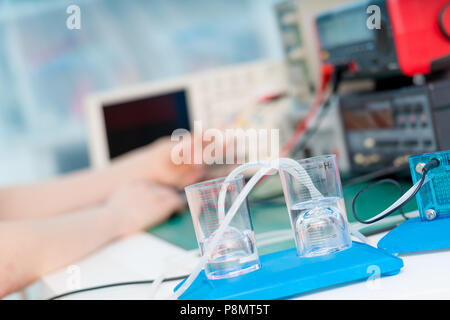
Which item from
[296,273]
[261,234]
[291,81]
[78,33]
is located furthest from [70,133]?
[296,273]

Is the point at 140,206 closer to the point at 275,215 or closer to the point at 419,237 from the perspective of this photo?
the point at 275,215

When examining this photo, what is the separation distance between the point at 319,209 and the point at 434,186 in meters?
0.14

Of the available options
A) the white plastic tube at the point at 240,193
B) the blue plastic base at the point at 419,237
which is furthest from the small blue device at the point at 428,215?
the white plastic tube at the point at 240,193

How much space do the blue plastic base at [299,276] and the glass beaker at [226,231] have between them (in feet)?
0.04

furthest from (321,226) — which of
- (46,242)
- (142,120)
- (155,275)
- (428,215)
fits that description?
(142,120)

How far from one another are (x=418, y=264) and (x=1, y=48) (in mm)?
2124

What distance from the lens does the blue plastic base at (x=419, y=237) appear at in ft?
1.77

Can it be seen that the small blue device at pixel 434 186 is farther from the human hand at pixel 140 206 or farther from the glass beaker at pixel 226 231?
the human hand at pixel 140 206

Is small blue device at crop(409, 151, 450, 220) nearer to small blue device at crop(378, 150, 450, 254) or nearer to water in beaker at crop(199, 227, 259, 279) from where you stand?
small blue device at crop(378, 150, 450, 254)

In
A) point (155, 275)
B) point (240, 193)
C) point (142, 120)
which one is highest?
point (142, 120)

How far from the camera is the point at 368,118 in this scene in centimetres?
109

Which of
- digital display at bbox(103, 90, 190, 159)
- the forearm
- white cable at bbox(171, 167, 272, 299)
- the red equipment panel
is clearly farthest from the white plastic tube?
digital display at bbox(103, 90, 190, 159)

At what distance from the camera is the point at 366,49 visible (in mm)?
1033
